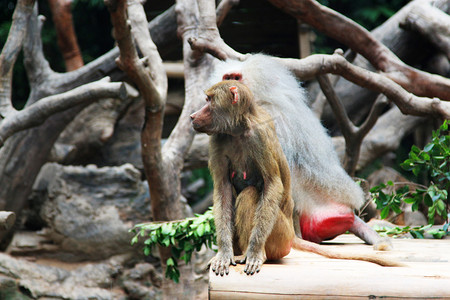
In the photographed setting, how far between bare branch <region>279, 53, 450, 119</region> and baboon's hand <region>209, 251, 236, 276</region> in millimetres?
2002

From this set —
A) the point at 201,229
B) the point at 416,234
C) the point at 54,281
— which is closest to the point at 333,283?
the point at 201,229

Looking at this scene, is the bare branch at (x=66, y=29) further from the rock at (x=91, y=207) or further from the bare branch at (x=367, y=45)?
the bare branch at (x=367, y=45)

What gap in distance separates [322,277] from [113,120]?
4661 mm

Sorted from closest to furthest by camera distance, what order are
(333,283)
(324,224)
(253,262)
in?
1. (333,283)
2. (253,262)
3. (324,224)

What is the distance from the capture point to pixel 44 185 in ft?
20.2

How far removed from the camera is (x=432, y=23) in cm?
562

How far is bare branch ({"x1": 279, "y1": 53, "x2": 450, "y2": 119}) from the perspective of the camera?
4.22m

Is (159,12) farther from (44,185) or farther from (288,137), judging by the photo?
(288,137)

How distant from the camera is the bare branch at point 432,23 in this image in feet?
18.2

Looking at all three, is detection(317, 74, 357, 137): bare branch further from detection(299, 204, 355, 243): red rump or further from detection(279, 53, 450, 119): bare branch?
detection(299, 204, 355, 243): red rump

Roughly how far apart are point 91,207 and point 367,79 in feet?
11.8

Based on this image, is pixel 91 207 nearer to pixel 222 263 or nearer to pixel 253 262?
pixel 222 263

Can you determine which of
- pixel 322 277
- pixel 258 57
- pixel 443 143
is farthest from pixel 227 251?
pixel 443 143

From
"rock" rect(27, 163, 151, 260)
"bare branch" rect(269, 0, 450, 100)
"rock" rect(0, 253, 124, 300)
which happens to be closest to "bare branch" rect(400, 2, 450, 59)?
"bare branch" rect(269, 0, 450, 100)
